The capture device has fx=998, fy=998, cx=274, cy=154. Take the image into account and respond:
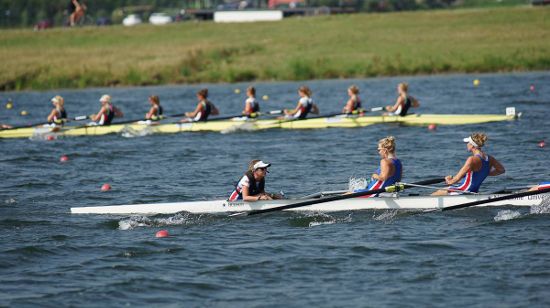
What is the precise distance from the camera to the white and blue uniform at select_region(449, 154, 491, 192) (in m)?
17.8

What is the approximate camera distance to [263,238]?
17094mm

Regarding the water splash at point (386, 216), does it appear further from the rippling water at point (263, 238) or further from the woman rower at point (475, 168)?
the woman rower at point (475, 168)

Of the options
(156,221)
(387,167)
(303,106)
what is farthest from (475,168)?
(303,106)

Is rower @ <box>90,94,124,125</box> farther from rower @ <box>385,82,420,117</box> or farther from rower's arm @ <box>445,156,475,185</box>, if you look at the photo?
rower's arm @ <box>445,156,475,185</box>

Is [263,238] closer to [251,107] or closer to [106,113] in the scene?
[251,107]

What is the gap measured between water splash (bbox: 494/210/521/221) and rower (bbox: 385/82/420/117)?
44.1ft

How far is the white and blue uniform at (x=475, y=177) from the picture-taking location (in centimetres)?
1777

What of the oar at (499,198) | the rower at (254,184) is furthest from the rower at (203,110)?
the oar at (499,198)

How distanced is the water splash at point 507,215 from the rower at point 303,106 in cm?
1471

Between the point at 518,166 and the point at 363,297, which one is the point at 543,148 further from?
the point at 363,297

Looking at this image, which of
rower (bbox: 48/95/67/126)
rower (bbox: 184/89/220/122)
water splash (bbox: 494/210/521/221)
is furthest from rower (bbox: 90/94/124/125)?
water splash (bbox: 494/210/521/221)

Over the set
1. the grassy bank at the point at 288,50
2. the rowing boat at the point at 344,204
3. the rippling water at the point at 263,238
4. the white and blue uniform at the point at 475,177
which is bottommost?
the rippling water at the point at 263,238

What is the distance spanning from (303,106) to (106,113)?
21.5 ft

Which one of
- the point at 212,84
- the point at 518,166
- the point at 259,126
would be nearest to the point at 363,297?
the point at 518,166
